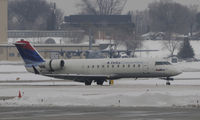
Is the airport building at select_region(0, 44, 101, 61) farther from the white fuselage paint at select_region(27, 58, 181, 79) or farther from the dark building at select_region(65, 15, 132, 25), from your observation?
the white fuselage paint at select_region(27, 58, 181, 79)

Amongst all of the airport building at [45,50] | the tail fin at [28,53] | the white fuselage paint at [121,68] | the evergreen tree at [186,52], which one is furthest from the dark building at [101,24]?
the white fuselage paint at [121,68]

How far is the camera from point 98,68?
5125cm

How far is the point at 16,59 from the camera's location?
121500 millimetres

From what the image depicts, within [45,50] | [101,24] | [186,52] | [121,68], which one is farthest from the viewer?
[101,24]

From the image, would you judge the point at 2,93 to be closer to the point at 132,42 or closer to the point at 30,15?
the point at 132,42

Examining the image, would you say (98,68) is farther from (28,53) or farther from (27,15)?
(27,15)

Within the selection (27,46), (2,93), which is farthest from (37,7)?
(2,93)

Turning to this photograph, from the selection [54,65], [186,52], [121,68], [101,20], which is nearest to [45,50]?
[186,52]

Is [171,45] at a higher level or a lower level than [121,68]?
higher

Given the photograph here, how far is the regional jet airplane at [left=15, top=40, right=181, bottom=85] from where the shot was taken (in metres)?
49.6

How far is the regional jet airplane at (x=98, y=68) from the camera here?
1951 inches

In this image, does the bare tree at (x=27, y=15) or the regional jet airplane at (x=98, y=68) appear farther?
the bare tree at (x=27, y=15)

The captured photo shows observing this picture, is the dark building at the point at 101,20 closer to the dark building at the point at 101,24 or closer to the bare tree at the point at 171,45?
the dark building at the point at 101,24

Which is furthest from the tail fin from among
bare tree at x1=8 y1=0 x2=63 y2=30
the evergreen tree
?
bare tree at x1=8 y1=0 x2=63 y2=30
